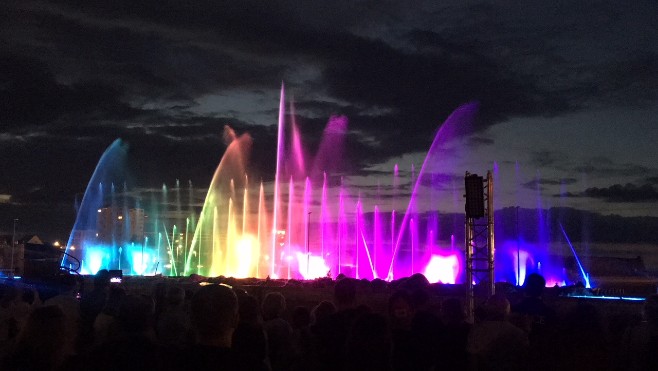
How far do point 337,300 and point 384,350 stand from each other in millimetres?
2053

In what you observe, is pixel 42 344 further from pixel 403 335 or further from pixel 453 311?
pixel 453 311

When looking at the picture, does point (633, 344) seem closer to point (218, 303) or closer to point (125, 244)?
point (218, 303)

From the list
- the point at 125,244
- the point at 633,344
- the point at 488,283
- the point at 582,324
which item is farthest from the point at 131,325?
the point at 125,244

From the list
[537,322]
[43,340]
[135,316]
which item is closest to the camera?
[43,340]

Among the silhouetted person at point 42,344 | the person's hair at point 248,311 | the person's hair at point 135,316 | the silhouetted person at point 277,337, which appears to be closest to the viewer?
the silhouetted person at point 42,344

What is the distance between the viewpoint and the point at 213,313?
4.39 meters

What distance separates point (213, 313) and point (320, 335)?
9.08 feet

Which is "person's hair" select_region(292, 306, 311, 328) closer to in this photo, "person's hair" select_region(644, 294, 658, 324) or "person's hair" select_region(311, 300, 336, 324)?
"person's hair" select_region(311, 300, 336, 324)

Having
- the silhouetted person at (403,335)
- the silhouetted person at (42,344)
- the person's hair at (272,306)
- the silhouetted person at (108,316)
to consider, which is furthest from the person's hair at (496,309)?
the silhouetted person at (42,344)

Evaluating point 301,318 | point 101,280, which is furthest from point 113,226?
point 301,318

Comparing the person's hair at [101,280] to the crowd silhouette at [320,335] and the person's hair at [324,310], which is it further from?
the person's hair at [324,310]

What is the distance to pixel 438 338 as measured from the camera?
22.0ft

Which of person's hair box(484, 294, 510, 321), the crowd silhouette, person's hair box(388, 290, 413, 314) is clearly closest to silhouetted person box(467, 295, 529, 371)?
the crowd silhouette

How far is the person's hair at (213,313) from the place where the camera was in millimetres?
4398
